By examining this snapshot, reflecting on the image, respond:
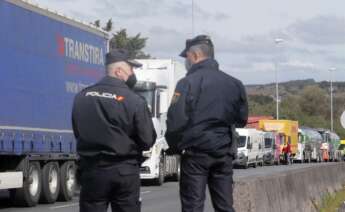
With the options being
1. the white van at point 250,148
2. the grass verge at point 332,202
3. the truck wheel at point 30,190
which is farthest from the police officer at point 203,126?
the white van at point 250,148

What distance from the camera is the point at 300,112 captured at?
136 m

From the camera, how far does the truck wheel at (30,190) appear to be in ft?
62.0

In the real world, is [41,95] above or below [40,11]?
below

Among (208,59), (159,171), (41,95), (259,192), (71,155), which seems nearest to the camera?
(208,59)

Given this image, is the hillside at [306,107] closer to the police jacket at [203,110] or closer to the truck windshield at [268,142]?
the truck windshield at [268,142]

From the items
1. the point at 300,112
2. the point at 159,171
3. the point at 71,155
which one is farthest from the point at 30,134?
the point at 300,112

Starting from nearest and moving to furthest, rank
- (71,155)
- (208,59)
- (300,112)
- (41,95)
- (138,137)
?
(138,137)
(208,59)
(41,95)
(71,155)
(300,112)

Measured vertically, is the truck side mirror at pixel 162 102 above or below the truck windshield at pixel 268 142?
above

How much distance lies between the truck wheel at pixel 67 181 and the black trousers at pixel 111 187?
13540mm

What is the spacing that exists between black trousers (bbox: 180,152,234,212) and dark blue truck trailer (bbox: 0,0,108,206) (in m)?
9.71

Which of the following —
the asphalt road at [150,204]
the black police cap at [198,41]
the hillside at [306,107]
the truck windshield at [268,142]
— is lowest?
the asphalt road at [150,204]

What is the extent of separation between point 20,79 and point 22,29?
3.38ft

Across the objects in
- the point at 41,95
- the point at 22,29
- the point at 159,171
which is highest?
the point at 22,29

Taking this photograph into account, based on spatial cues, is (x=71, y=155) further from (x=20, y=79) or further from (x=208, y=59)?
(x=208, y=59)
